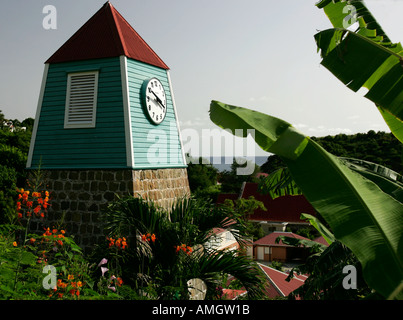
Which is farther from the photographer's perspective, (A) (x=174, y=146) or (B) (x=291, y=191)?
(A) (x=174, y=146)

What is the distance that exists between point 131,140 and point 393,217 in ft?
25.9

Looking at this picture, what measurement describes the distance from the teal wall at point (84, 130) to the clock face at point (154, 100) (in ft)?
2.86

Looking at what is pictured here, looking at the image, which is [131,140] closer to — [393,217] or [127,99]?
[127,99]

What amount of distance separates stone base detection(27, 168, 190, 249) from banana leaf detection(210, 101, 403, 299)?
23.6 ft

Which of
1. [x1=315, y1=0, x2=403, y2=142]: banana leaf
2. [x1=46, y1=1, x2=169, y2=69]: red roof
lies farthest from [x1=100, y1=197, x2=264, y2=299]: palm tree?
[x1=46, y1=1, x2=169, y2=69]: red roof

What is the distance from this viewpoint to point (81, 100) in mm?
10984

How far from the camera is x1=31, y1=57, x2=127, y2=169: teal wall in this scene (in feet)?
34.3

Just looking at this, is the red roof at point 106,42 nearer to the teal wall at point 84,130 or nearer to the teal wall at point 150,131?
the teal wall at point 84,130

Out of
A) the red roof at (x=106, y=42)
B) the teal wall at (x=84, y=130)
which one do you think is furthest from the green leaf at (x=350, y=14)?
the red roof at (x=106, y=42)

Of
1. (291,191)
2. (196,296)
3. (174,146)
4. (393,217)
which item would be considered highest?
(174,146)

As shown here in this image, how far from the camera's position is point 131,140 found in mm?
10180

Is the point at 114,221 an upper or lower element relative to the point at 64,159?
lower
